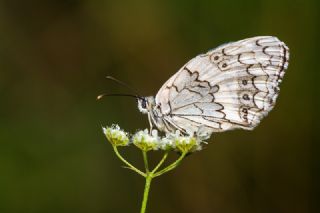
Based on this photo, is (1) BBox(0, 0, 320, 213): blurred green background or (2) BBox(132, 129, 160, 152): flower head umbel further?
(1) BBox(0, 0, 320, 213): blurred green background

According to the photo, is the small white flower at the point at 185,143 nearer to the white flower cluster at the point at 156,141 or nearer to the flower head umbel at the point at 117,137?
the white flower cluster at the point at 156,141

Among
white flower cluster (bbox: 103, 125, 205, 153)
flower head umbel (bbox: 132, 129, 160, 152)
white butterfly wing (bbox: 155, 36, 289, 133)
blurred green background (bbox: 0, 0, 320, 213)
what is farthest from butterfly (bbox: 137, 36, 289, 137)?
blurred green background (bbox: 0, 0, 320, 213)

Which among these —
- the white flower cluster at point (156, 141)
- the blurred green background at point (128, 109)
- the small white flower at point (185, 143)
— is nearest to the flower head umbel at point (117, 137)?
the white flower cluster at point (156, 141)

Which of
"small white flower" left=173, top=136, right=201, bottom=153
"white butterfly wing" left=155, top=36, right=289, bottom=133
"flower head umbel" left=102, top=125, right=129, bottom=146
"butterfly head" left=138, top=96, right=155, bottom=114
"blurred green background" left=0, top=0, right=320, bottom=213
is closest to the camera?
"small white flower" left=173, top=136, right=201, bottom=153

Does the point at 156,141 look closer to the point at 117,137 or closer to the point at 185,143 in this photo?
the point at 185,143

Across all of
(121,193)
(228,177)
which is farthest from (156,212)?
(228,177)

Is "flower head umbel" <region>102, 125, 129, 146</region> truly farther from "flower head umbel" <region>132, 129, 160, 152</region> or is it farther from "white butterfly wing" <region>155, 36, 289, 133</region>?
"white butterfly wing" <region>155, 36, 289, 133</region>
